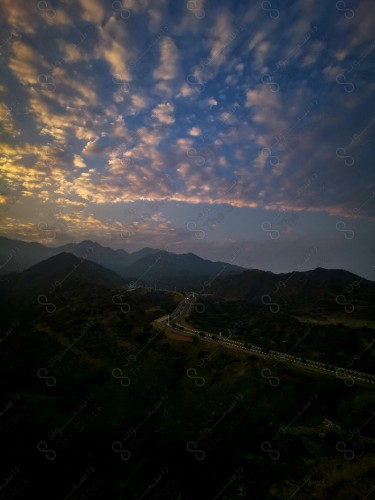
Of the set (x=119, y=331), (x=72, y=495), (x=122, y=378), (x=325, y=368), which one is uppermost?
(x=325, y=368)

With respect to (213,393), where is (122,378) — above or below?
below

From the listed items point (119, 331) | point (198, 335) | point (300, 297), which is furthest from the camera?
point (300, 297)

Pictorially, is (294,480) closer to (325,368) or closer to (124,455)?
(124,455)

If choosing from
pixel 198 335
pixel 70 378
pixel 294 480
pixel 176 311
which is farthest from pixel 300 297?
pixel 294 480

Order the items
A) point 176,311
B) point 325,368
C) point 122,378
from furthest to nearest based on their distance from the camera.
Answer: point 176,311 → point 122,378 → point 325,368

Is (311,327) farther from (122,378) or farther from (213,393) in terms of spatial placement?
(122,378)

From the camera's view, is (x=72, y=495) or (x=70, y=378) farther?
(x=70, y=378)

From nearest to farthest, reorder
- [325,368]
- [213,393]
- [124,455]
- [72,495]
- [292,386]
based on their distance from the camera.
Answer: [72,495], [124,455], [292,386], [213,393], [325,368]

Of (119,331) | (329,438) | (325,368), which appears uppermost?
(325,368)

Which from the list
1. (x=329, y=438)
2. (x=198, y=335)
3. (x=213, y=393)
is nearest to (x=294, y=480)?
(x=329, y=438)
